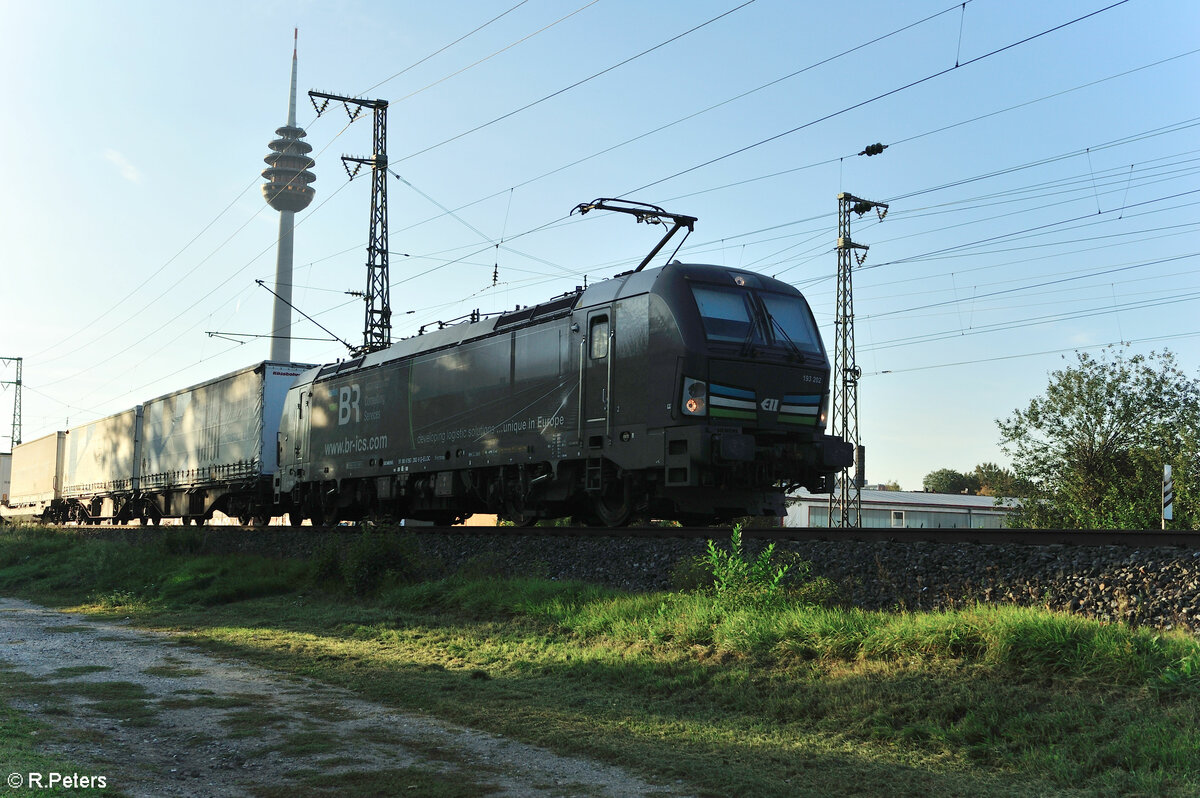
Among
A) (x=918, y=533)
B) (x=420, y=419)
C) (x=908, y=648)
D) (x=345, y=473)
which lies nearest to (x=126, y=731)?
(x=908, y=648)

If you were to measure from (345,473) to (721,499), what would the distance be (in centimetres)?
1056

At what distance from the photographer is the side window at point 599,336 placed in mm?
13992

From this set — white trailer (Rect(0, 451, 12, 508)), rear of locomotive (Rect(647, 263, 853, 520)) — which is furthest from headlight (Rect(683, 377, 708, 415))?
white trailer (Rect(0, 451, 12, 508))

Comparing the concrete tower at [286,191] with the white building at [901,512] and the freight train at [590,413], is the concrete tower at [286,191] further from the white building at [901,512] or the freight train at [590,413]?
the freight train at [590,413]

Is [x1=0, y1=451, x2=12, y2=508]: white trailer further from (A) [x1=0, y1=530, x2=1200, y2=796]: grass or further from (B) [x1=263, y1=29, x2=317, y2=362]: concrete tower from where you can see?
(B) [x1=263, y1=29, x2=317, y2=362]: concrete tower

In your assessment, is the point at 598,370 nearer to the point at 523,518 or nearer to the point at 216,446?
the point at 523,518

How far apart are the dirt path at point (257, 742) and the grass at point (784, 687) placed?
0.14m

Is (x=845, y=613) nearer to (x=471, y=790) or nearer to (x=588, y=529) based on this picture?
(x=471, y=790)

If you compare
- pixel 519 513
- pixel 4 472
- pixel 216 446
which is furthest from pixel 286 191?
pixel 519 513

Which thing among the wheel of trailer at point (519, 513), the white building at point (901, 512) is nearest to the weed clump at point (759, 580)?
the wheel of trailer at point (519, 513)

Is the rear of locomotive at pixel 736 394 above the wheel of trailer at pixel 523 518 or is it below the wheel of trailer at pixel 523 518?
above

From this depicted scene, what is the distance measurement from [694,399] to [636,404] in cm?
96

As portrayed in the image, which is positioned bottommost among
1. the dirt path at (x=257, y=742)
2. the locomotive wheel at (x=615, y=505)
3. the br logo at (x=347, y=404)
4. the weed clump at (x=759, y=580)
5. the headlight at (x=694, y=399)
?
the dirt path at (x=257, y=742)

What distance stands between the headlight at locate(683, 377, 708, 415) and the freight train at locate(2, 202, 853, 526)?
0.7 inches
